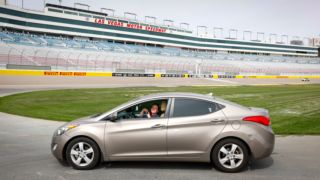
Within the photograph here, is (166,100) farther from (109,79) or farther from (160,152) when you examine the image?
(109,79)

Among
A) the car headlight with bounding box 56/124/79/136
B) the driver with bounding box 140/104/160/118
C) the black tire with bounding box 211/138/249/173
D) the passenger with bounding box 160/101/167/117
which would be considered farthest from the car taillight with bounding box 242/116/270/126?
the car headlight with bounding box 56/124/79/136

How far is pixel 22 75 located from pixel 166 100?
42.0m

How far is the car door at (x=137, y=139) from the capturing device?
5906 mm

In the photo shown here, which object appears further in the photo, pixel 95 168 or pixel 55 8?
pixel 55 8

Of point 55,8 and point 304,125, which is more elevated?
point 55,8

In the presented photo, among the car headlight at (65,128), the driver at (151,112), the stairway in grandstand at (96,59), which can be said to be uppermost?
the stairway in grandstand at (96,59)

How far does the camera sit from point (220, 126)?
5.89 meters

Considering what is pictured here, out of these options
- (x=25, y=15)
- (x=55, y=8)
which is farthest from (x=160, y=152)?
(x=55, y=8)

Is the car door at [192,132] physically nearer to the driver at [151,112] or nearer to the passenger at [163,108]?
the passenger at [163,108]

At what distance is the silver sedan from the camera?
5.87 m

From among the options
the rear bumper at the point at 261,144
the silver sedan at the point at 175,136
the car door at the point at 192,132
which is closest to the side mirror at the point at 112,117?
the silver sedan at the point at 175,136

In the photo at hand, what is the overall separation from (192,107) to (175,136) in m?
0.66

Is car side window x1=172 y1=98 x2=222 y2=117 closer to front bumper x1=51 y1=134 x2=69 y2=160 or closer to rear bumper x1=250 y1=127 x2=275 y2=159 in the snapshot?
rear bumper x1=250 y1=127 x2=275 y2=159

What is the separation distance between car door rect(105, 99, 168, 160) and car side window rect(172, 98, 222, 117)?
0.97 ft
